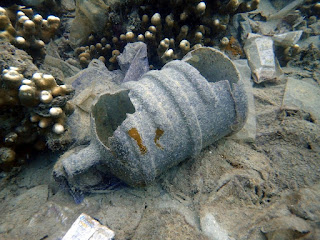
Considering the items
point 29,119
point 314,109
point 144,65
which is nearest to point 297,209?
point 314,109

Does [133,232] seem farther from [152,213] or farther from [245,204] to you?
[245,204]

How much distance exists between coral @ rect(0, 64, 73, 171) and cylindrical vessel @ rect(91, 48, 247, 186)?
456mm

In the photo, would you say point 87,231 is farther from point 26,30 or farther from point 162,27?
point 162,27

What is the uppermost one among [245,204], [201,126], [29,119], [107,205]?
[29,119]

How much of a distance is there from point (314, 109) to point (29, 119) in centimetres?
365

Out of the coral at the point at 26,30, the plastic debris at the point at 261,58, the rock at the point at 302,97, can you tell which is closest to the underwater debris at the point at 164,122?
the rock at the point at 302,97

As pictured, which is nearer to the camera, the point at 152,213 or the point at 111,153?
the point at 111,153

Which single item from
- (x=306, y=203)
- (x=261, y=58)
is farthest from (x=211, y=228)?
(x=261, y=58)

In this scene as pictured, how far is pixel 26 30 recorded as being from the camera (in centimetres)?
273

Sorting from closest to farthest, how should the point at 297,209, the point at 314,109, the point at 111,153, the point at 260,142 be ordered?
the point at 111,153, the point at 297,209, the point at 260,142, the point at 314,109

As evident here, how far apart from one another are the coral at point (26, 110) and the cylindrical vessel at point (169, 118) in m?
0.46

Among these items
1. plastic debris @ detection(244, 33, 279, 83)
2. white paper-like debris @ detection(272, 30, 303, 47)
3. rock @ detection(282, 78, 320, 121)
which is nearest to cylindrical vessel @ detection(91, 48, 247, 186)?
Result: rock @ detection(282, 78, 320, 121)

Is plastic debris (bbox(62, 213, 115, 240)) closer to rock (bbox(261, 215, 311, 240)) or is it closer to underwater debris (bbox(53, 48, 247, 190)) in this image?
underwater debris (bbox(53, 48, 247, 190))

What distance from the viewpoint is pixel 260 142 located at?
262 cm
